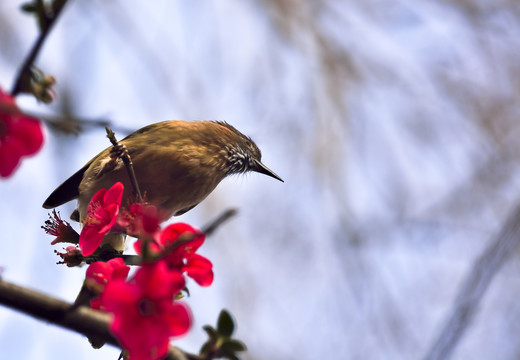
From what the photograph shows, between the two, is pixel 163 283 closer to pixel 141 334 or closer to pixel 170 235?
pixel 141 334

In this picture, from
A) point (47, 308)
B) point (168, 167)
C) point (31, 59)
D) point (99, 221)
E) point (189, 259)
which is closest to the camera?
point (47, 308)

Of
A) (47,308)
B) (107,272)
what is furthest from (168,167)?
(47,308)

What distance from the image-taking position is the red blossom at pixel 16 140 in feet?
3.91

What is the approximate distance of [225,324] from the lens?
3.97ft

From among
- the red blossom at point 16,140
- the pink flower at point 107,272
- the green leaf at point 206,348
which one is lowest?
the green leaf at point 206,348

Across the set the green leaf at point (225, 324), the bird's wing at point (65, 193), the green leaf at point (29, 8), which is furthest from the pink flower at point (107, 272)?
the bird's wing at point (65, 193)

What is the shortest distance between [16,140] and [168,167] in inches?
74.4

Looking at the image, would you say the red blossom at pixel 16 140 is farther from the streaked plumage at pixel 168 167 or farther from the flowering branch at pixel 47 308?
the streaked plumage at pixel 168 167

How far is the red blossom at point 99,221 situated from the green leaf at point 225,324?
0.65 m

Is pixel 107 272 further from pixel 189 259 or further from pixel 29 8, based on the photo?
pixel 29 8

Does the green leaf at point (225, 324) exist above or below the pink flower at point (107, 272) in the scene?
below

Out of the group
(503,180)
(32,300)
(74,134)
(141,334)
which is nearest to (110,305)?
(141,334)

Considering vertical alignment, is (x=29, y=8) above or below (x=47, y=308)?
above

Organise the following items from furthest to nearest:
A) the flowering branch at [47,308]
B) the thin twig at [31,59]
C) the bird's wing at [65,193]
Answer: the bird's wing at [65,193] → the thin twig at [31,59] → the flowering branch at [47,308]
